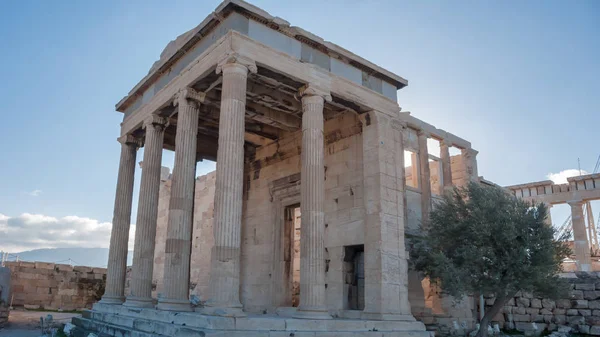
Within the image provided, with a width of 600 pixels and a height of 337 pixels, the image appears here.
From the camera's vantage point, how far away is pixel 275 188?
59.7 ft

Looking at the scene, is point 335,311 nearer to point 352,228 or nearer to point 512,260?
point 352,228

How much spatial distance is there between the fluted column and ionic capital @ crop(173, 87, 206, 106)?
2809 millimetres

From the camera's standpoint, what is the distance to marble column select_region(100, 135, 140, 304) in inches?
634

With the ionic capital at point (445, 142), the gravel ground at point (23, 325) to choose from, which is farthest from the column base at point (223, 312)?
the ionic capital at point (445, 142)

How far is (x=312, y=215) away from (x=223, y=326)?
3.74 meters

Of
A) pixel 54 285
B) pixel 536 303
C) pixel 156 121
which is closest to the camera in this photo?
pixel 156 121

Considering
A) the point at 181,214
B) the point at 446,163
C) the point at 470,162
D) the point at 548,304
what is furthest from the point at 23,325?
the point at 548,304

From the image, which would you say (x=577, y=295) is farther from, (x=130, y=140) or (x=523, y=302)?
(x=130, y=140)

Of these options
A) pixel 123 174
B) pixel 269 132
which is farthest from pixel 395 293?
pixel 123 174

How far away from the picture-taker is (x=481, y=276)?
14547 millimetres

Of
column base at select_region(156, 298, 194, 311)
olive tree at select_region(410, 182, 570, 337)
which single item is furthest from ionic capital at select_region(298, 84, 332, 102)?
column base at select_region(156, 298, 194, 311)

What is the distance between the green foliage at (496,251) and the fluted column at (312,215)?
422 centimetres

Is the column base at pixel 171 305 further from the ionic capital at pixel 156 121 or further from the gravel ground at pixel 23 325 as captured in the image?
the ionic capital at pixel 156 121

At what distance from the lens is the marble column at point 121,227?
16094 millimetres
